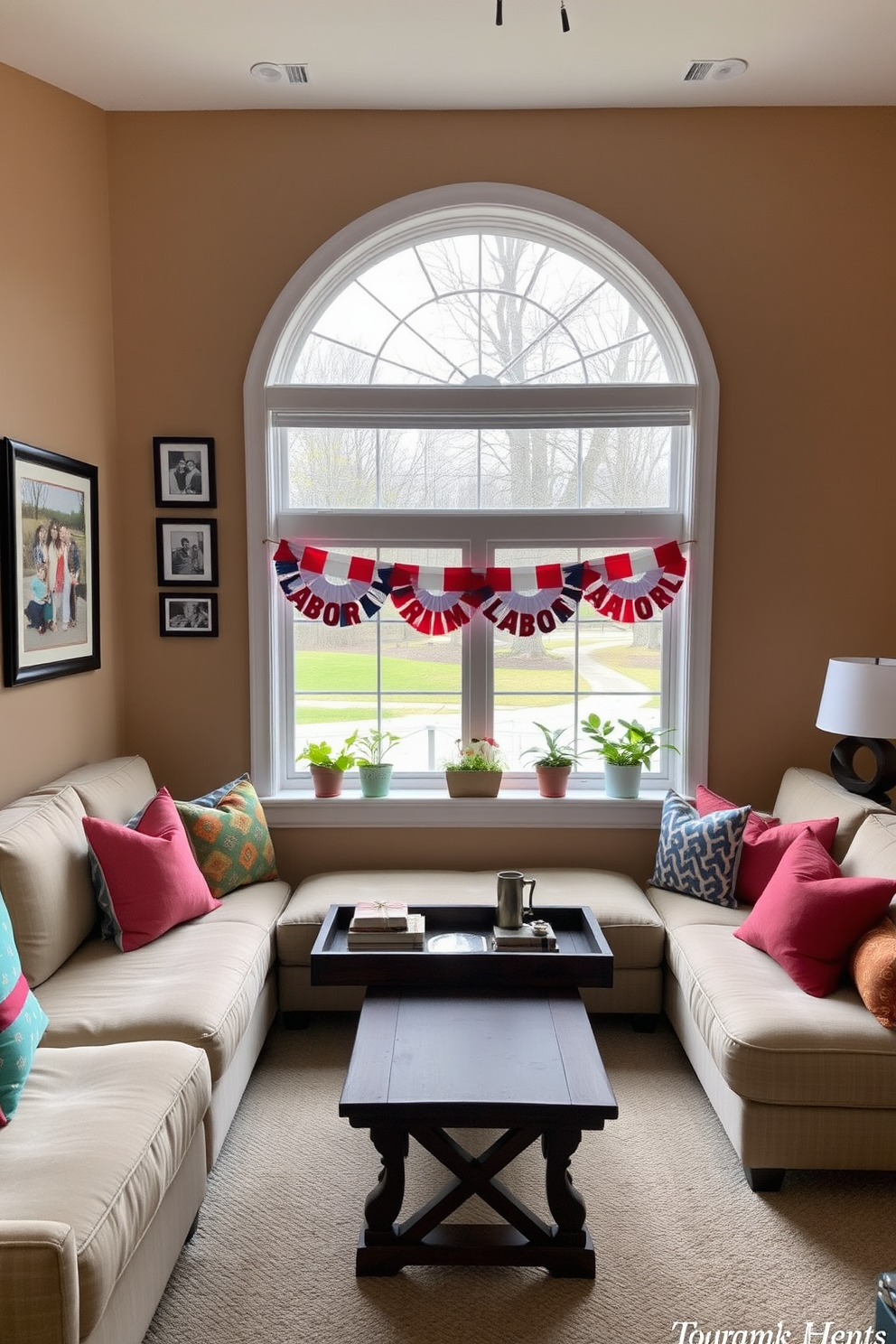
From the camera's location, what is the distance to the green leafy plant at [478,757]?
3839 mm

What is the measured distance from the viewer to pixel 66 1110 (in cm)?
199

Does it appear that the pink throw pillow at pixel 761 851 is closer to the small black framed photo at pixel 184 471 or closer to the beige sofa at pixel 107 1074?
the beige sofa at pixel 107 1074

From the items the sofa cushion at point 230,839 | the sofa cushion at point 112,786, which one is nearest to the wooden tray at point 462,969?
the sofa cushion at point 230,839

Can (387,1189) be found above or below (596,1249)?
above

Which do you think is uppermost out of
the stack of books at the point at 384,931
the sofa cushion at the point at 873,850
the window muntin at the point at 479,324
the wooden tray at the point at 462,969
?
the window muntin at the point at 479,324

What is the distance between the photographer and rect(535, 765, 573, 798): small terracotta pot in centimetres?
383

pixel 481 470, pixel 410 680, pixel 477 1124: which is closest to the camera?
pixel 477 1124

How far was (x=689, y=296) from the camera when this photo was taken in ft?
12.1

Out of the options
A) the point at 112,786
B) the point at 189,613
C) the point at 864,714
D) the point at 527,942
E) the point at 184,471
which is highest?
the point at 184,471

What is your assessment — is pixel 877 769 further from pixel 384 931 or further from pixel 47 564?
pixel 47 564

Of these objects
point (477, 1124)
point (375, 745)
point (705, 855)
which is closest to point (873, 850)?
point (705, 855)

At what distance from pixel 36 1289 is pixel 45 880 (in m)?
1.33

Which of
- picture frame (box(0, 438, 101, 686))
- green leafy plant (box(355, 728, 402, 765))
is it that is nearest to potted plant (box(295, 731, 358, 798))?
green leafy plant (box(355, 728, 402, 765))

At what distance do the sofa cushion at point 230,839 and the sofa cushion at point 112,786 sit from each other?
187mm
